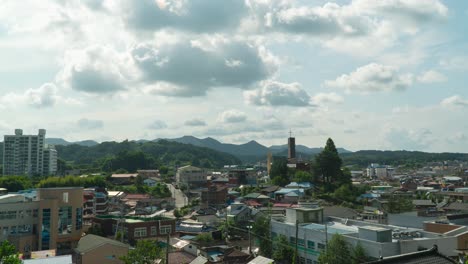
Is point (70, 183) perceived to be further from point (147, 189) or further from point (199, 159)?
point (199, 159)

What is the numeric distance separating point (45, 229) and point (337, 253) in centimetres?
1901

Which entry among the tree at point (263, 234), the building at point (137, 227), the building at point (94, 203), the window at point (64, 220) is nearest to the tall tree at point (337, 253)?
the tree at point (263, 234)

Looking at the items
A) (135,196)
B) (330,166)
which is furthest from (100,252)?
(330,166)

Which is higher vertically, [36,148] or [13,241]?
[36,148]

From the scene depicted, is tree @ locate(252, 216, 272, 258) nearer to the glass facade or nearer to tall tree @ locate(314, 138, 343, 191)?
the glass facade

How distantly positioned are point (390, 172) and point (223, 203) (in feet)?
276

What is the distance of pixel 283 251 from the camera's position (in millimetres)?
26375

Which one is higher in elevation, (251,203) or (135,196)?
(135,196)

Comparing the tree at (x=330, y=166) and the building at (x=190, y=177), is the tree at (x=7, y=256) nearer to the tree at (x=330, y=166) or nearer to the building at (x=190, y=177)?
the tree at (x=330, y=166)

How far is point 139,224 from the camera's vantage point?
3275cm

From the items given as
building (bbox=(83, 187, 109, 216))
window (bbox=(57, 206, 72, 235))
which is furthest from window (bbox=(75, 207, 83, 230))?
building (bbox=(83, 187, 109, 216))

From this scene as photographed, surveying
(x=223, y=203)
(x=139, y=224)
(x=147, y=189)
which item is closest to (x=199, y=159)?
(x=147, y=189)

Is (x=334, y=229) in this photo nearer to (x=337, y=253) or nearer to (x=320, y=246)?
(x=320, y=246)

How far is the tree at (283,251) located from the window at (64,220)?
14256mm
